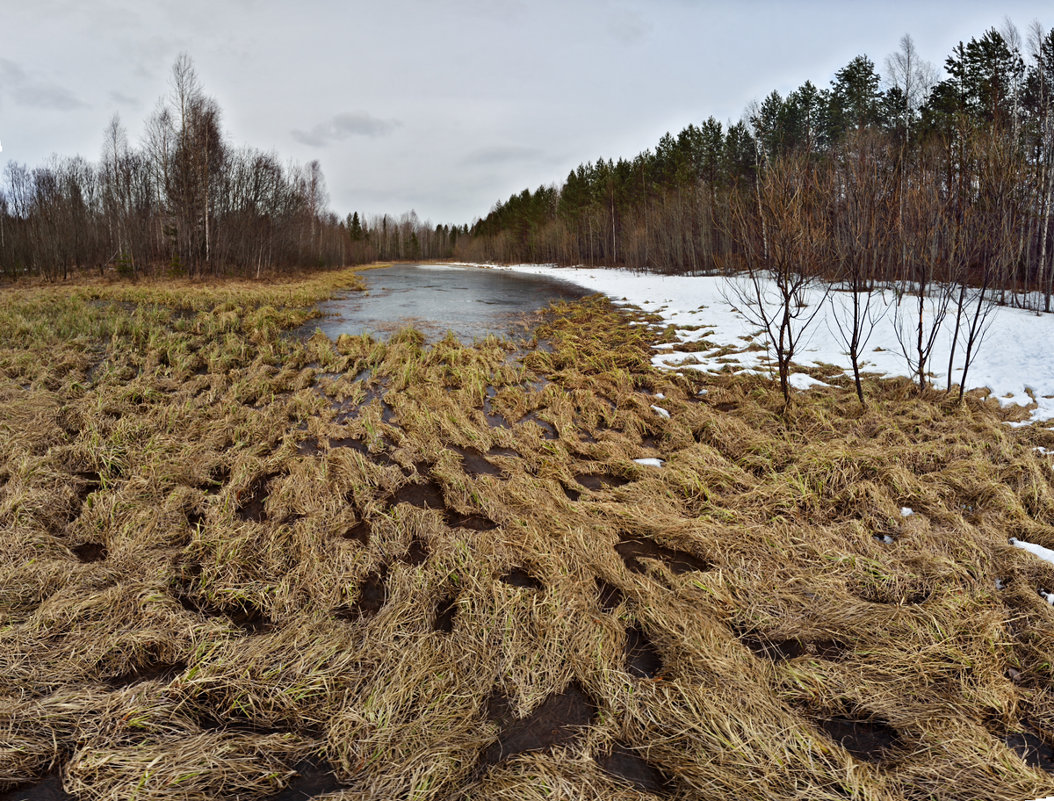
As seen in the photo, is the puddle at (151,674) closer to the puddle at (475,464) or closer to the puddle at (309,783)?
the puddle at (309,783)

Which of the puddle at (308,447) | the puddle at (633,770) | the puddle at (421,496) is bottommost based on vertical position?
the puddle at (633,770)

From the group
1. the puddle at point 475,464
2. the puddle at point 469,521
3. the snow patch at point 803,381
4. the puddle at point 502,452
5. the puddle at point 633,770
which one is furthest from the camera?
the snow patch at point 803,381

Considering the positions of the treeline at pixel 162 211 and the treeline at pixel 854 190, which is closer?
the treeline at pixel 854 190

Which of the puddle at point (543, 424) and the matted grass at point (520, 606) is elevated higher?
the puddle at point (543, 424)

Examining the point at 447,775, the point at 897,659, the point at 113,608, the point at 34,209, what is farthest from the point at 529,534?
the point at 34,209

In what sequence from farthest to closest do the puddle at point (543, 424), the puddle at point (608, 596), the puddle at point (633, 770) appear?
the puddle at point (543, 424) → the puddle at point (608, 596) → the puddle at point (633, 770)

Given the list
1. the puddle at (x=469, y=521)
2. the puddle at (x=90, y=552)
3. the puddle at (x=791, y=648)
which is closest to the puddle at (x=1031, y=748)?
the puddle at (x=791, y=648)

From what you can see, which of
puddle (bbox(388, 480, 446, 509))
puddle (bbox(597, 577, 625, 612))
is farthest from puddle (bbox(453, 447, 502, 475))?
puddle (bbox(597, 577, 625, 612))

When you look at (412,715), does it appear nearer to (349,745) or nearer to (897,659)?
(349,745)

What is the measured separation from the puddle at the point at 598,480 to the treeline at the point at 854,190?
4.09 m

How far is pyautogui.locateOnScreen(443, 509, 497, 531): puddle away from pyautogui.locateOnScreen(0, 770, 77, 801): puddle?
2.84 m

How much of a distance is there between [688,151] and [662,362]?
42457 mm

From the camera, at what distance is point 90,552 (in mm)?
3855

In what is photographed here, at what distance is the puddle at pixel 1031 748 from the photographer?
2172 mm
